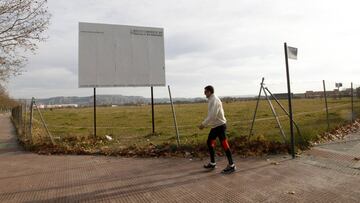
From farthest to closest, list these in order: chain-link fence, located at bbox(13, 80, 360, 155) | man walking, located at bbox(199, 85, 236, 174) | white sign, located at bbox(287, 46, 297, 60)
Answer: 1. chain-link fence, located at bbox(13, 80, 360, 155)
2. white sign, located at bbox(287, 46, 297, 60)
3. man walking, located at bbox(199, 85, 236, 174)

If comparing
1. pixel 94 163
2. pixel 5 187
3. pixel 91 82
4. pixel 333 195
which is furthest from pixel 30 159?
pixel 333 195

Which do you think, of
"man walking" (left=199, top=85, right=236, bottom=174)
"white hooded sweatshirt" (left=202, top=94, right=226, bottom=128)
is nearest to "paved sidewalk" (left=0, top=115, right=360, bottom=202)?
"man walking" (left=199, top=85, right=236, bottom=174)

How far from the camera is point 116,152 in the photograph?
9766mm

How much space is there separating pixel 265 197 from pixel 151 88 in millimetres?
9964

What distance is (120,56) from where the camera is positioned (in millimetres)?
14031

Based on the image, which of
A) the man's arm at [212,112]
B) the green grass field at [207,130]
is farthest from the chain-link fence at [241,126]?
the man's arm at [212,112]

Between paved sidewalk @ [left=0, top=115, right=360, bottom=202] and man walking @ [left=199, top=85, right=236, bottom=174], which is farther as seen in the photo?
man walking @ [left=199, top=85, right=236, bottom=174]

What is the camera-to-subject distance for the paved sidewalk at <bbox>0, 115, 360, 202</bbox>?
557 centimetres

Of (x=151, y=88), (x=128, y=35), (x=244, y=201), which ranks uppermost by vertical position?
(x=128, y=35)

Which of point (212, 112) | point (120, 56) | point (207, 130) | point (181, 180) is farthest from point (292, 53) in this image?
point (207, 130)

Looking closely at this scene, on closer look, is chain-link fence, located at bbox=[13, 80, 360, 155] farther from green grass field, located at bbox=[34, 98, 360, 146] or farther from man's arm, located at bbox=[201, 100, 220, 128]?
man's arm, located at bbox=[201, 100, 220, 128]

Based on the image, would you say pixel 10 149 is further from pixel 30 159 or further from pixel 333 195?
pixel 333 195

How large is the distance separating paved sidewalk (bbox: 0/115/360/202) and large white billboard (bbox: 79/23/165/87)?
5004 millimetres

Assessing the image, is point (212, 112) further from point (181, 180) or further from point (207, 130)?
point (207, 130)
